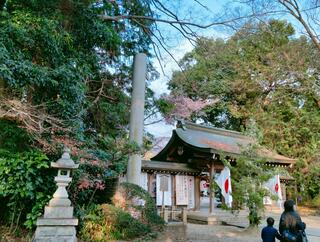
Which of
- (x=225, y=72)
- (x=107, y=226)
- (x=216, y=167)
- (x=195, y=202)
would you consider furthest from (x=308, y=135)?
(x=107, y=226)

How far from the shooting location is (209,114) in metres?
25.2

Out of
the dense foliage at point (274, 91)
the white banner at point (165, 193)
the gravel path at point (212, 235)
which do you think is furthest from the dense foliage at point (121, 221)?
the dense foliage at point (274, 91)

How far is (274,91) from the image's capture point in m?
22.2

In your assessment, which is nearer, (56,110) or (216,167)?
(56,110)

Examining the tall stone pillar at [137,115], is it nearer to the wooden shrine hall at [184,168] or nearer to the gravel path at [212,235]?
the gravel path at [212,235]

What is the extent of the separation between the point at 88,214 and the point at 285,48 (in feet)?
54.5

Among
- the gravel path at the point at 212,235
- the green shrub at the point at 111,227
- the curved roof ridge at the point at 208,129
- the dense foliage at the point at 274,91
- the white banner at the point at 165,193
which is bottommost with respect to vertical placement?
the gravel path at the point at 212,235

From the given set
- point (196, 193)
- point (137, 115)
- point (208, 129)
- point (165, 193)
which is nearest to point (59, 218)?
point (137, 115)

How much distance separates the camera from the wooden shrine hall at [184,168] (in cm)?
1285

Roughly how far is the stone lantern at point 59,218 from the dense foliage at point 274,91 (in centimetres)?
1207

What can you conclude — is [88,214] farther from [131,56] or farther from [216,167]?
[216,167]

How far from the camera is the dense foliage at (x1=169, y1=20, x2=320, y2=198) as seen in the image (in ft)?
61.3

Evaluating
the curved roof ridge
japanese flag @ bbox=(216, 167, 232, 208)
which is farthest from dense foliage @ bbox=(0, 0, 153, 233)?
the curved roof ridge

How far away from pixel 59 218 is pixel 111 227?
133 centimetres
